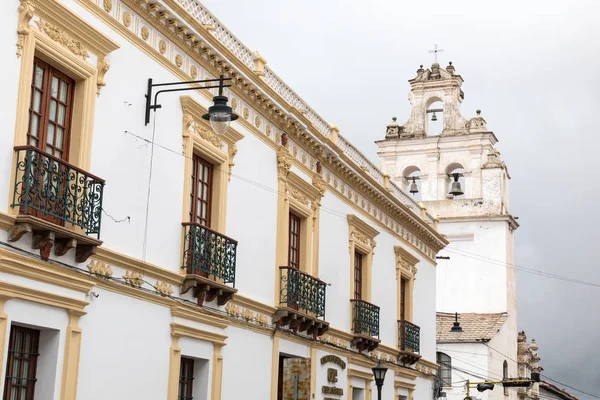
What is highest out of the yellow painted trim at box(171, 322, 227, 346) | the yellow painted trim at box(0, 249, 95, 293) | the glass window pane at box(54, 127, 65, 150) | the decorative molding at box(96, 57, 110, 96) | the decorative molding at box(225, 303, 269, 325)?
the decorative molding at box(96, 57, 110, 96)

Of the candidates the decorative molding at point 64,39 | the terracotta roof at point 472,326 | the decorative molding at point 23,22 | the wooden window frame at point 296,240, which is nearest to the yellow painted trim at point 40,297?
the decorative molding at point 23,22

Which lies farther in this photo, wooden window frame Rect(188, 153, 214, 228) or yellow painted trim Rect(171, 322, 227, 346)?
wooden window frame Rect(188, 153, 214, 228)

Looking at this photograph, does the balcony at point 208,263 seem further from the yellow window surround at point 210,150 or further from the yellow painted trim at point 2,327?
the yellow painted trim at point 2,327

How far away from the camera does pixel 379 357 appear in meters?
23.0

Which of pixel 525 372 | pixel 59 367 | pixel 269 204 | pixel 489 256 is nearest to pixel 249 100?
pixel 269 204

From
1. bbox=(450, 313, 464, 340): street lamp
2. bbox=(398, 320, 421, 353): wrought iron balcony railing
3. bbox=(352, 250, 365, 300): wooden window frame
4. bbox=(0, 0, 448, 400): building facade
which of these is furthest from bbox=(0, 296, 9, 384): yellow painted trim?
bbox=(450, 313, 464, 340): street lamp

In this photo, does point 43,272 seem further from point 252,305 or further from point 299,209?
point 299,209

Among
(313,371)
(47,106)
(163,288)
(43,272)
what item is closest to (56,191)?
(43,272)

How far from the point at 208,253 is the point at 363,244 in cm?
816

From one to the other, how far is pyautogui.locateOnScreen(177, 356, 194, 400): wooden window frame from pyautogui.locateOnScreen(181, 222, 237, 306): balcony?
0.95m

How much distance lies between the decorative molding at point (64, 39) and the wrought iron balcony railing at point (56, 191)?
4.92 ft

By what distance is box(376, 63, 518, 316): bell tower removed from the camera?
121 feet

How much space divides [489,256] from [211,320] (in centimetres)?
2389

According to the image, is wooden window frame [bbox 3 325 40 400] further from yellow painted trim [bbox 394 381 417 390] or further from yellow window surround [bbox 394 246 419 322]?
yellow window surround [bbox 394 246 419 322]
